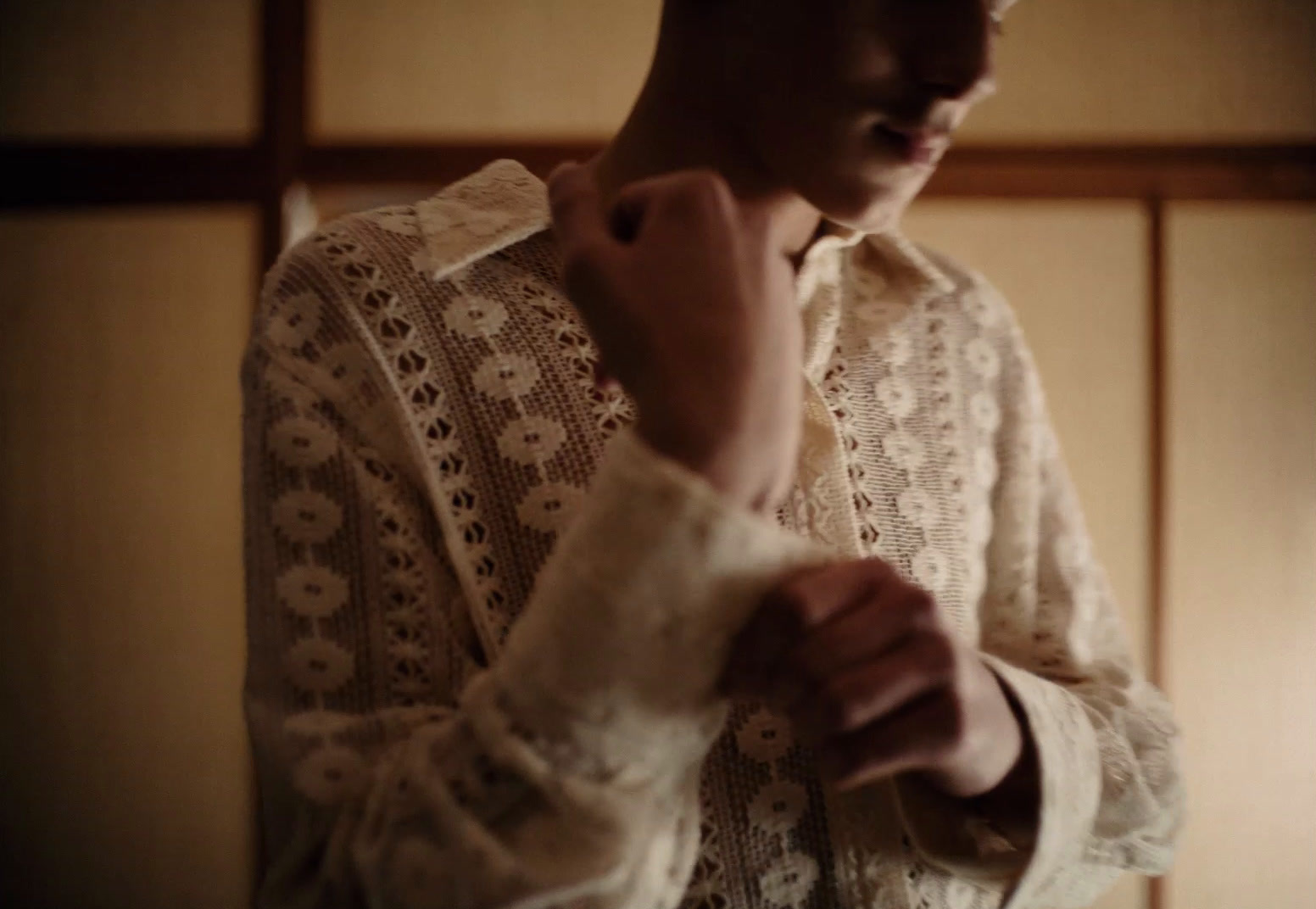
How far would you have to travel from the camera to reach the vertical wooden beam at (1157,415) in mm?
1066

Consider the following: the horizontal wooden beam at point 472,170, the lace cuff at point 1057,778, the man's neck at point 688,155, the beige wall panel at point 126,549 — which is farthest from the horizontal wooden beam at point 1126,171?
the beige wall panel at point 126,549

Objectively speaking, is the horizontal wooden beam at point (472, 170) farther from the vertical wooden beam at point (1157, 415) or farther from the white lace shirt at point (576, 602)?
the white lace shirt at point (576, 602)

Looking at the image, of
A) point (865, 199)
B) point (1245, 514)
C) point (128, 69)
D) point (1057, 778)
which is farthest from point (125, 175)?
point (1245, 514)

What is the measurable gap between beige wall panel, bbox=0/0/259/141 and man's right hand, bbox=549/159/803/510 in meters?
1.02

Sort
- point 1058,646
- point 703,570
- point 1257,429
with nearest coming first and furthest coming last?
point 703,570, point 1058,646, point 1257,429

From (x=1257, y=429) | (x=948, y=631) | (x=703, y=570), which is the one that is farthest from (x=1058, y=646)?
(x=1257, y=429)

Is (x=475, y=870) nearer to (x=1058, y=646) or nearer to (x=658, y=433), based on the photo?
(x=658, y=433)

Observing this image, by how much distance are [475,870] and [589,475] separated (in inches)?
8.4

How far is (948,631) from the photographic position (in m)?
0.33

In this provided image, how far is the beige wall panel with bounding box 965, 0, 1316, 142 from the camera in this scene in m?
1.05

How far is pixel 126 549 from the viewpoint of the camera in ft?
3.56

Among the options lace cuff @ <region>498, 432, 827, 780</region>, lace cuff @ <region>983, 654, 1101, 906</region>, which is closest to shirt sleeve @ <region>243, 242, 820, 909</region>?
lace cuff @ <region>498, 432, 827, 780</region>

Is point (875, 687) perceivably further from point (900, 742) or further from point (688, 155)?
point (688, 155)

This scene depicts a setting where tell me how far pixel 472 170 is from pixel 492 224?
2.06 ft
